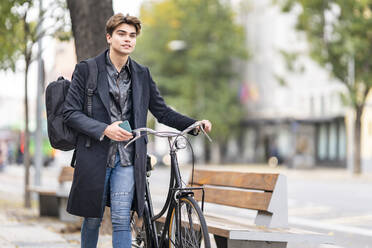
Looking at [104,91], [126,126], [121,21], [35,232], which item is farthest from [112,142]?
[35,232]

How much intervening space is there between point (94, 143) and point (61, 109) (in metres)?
0.34

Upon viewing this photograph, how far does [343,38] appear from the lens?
2783 centimetres

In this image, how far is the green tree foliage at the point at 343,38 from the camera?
27359 millimetres

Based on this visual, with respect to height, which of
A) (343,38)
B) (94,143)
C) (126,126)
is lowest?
(94,143)

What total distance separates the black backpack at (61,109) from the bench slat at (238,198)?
70.6 inches

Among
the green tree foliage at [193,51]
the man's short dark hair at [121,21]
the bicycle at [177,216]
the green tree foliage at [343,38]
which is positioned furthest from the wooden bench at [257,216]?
the green tree foliage at [193,51]

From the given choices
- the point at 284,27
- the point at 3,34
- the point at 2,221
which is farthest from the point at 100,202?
the point at 284,27

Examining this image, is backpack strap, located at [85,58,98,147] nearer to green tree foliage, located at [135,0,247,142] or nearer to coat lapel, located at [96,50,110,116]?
coat lapel, located at [96,50,110,116]

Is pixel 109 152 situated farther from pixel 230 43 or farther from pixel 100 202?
pixel 230 43

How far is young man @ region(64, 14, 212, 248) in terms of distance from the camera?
444 cm

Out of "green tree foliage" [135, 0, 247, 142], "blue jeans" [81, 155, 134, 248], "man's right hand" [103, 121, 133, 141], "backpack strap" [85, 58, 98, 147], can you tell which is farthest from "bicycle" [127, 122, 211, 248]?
"green tree foliage" [135, 0, 247, 142]

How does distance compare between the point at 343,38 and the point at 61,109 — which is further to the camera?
the point at 343,38

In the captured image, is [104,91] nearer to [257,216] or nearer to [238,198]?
[257,216]

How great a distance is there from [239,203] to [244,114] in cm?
4543
